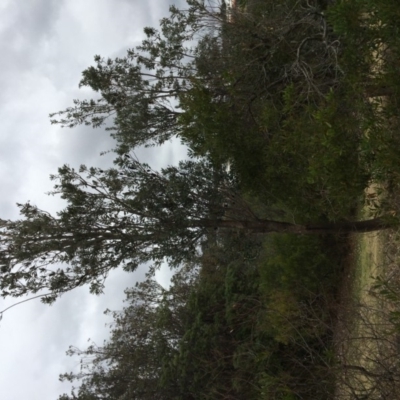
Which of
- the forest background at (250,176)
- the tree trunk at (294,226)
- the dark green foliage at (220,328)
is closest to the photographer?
the forest background at (250,176)

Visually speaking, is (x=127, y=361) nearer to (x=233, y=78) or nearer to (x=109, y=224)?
(x=109, y=224)

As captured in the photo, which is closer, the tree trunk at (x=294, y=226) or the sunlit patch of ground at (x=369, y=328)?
the sunlit patch of ground at (x=369, y=328)

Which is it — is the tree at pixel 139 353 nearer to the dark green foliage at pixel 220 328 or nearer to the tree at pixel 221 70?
the dark green foliage at pixel 220 328

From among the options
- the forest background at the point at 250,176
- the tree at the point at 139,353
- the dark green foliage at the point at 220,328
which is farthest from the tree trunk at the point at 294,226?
the tree at the point at 139,353

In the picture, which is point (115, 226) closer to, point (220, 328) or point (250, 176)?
point (250, 176)

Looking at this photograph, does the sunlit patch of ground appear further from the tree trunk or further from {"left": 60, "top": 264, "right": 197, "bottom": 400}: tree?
{"left": 60, "top": 264, "right": 197, "bottom": 400}: tree

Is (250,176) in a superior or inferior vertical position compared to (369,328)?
superior

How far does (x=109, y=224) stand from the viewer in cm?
1077

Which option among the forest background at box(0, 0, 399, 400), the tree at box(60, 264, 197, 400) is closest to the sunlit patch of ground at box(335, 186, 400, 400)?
the forest background at box(0, 0, 399, 400)

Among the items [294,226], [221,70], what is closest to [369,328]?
[294,226]

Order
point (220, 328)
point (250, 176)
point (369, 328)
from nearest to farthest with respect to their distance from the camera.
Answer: point (369, 328) → point (250, 176) → point (220, 328)

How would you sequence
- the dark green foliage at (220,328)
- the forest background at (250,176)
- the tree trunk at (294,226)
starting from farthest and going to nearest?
the dark green foliage at (220,328), the tree trunk at (294,226), the forest background at (250,176)

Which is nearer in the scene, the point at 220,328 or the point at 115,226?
the point at 115,226

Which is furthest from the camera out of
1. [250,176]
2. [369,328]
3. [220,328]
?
[220,328]
